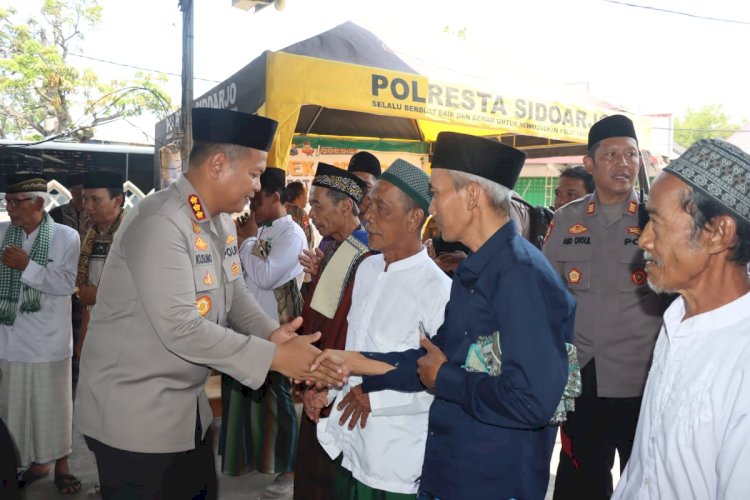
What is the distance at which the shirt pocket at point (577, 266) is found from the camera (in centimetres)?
324

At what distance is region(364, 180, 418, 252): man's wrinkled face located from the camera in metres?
2.69

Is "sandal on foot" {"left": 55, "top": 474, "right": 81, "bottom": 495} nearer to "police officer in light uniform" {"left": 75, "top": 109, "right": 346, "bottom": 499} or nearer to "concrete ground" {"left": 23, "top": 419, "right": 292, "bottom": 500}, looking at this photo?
"concrete ground" {"left": 23, "top": 419, "right": 292, "bottom": 500}

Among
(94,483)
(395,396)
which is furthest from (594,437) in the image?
(94,483)

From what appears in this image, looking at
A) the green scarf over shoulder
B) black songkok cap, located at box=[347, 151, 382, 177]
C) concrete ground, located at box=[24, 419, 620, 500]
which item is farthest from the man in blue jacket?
the green scarf over shoulder

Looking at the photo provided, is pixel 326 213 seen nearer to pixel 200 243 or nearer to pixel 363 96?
pixel 200 243

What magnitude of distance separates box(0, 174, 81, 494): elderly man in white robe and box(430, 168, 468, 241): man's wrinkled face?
3249 mm

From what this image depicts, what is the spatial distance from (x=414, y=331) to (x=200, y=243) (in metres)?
0.92

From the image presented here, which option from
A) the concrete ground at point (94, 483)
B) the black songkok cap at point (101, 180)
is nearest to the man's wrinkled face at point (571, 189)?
the concrete ground at point (94, 483)

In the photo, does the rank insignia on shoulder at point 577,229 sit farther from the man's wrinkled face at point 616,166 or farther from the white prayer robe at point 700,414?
the white prayer robe at point 700,414

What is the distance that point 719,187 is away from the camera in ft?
4.61

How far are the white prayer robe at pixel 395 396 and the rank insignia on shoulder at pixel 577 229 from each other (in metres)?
1.10

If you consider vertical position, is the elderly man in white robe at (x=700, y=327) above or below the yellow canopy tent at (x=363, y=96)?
below

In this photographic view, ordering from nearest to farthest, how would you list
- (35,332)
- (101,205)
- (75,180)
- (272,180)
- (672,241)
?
(672,241)
(35,332)
(101,205)
(272,180)
(75,180)

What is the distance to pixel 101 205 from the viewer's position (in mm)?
4484
